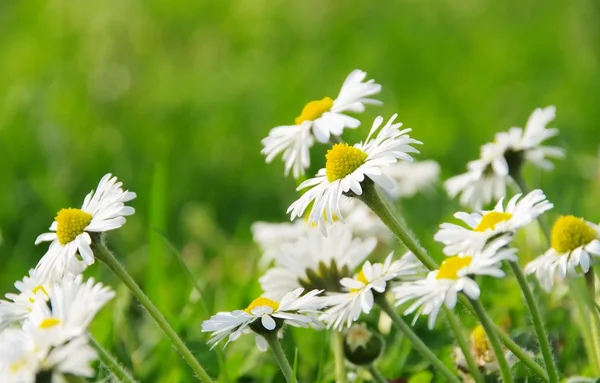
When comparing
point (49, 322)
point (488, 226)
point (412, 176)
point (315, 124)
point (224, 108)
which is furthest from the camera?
point (224, 108)

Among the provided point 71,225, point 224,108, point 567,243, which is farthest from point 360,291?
point 224,108

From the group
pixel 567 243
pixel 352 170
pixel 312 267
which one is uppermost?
pixel 352 170

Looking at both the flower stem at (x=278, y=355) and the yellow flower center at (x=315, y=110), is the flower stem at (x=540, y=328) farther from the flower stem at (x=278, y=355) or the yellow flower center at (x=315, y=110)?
the yellow flower center at (x=315, y=110)

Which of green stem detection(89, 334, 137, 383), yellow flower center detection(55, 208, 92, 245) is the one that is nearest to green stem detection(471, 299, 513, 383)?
green stem detection(89, 334, 137, 383)

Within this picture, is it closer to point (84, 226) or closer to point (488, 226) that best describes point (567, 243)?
point (488, 226)

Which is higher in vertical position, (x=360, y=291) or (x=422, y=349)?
(x=360, y=291)

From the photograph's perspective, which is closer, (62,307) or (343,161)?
(62,307)

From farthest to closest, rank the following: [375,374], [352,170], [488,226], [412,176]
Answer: [412,176] → [375,374] → [352,170] → [488,226]
